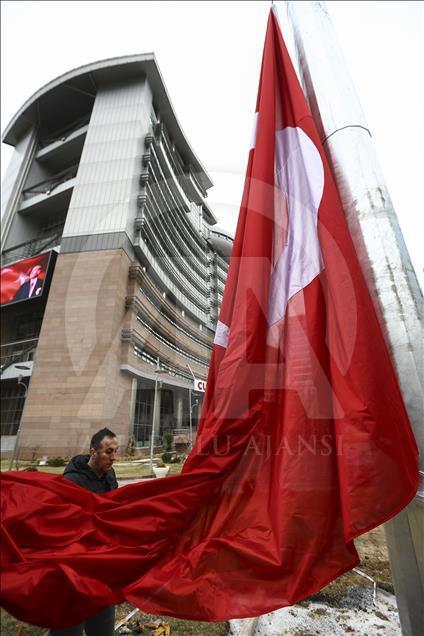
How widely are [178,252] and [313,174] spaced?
65.3 feet

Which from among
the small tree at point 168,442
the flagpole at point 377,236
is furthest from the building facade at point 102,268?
the flagpole at point 377,236

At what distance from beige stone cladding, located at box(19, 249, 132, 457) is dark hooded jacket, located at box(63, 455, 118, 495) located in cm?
1233

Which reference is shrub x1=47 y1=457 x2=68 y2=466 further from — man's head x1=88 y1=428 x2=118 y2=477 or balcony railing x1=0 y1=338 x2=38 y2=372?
man's head x1=88 y1=428 x2=118 y2=477

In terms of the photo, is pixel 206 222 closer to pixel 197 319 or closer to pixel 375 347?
pixel 197 319

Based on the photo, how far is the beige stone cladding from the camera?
13398 mm

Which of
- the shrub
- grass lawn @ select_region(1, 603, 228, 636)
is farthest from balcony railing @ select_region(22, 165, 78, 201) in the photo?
grass lawn @ select_region(1, 603, 228, 636)

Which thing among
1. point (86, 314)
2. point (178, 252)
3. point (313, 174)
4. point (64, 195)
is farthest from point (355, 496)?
point (64, 195)

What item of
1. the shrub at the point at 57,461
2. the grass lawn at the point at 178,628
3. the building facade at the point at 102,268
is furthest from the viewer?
the building facade at the point at 102,268

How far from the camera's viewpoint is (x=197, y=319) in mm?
18625

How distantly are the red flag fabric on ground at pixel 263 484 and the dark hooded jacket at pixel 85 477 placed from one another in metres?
0.42

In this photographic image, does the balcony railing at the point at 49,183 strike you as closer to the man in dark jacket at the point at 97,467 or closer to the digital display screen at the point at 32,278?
the digital display screen at the point at 32,278

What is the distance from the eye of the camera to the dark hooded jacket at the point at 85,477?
1892 mm

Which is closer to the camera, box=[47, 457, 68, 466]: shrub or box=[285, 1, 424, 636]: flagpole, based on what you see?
box=[285, 1, 424, 636]: flagpole

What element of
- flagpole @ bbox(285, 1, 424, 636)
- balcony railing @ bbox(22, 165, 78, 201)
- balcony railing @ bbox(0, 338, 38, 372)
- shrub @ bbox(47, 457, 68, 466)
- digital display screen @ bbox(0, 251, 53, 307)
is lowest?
shrub @ bbox(47, 457, 68, 466)
